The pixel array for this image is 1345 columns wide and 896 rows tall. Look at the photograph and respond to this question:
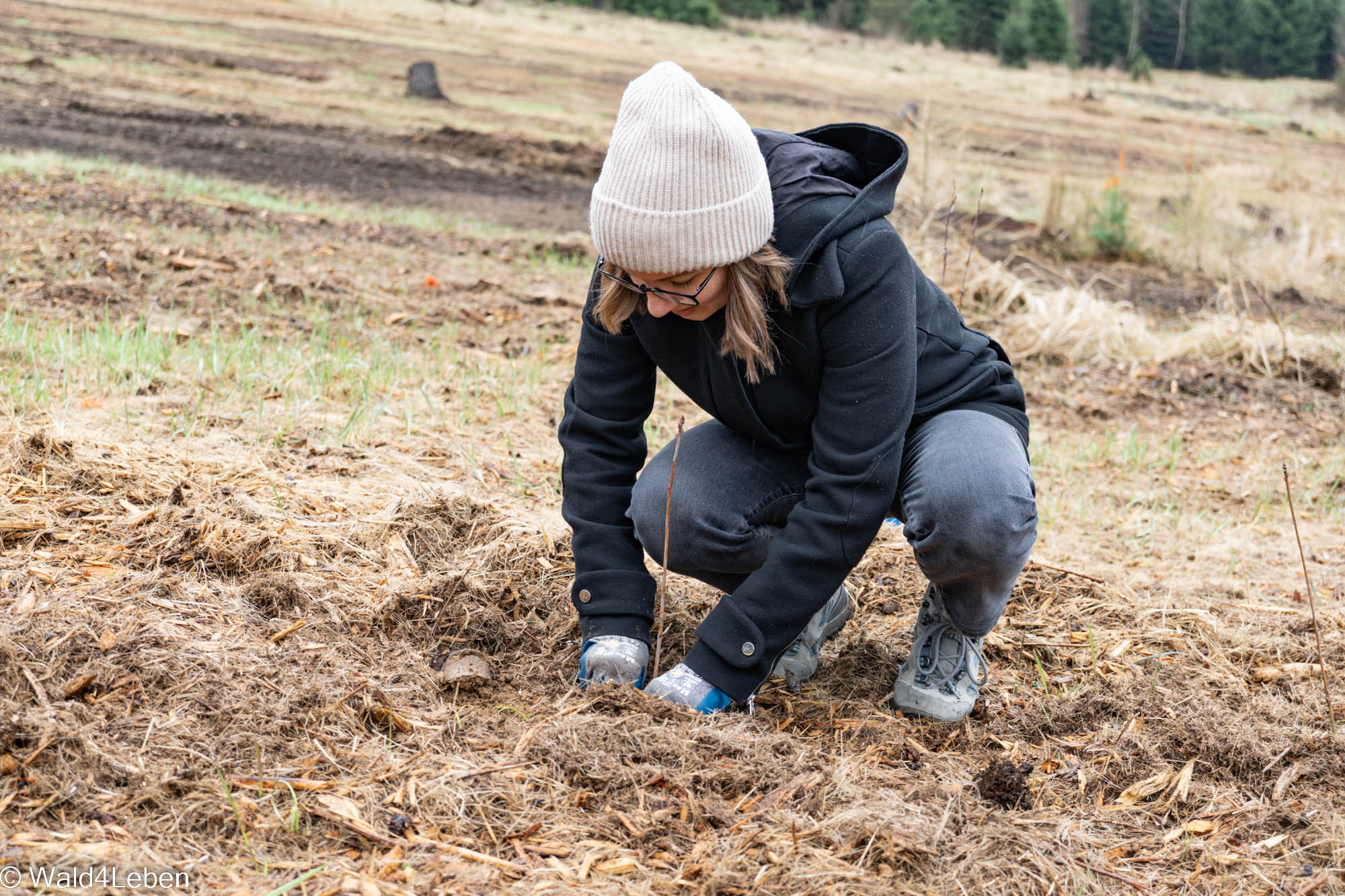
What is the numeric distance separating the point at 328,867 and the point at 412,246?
6037 millimetres

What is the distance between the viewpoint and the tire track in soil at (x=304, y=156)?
921 cm

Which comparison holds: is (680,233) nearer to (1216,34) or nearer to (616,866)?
(616,866)

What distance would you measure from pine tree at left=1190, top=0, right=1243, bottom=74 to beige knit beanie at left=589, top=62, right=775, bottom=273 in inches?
2165

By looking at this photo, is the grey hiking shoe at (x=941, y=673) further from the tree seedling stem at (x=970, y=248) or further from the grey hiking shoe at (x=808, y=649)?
the tree seedling stem at (x=970, y=248)

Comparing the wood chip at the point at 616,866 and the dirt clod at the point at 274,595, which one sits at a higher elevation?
the dirt clod at the point at 274,595

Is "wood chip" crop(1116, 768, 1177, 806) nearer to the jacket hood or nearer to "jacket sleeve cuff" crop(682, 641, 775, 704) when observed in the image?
"jacket sleeve cuff" crop(682, 641, 775, 704)

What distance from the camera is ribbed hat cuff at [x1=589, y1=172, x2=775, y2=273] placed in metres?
1.83

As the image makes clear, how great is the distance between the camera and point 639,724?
2.00 metres

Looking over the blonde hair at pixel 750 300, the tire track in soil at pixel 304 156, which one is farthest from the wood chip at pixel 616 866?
the tire track in soil at pixel 304 156

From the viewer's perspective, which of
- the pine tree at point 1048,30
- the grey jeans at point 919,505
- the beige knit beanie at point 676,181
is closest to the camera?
the beige knit beanie at point 676,181

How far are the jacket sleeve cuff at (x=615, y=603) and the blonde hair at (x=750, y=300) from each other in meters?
0.51

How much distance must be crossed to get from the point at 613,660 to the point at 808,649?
549 millimetres

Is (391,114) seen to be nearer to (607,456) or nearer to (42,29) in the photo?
(42,29)

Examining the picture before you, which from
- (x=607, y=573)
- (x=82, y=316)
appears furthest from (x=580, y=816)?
(x=82, y=316)
